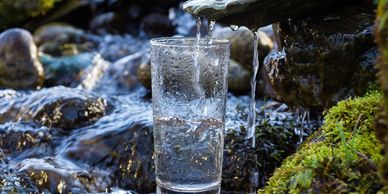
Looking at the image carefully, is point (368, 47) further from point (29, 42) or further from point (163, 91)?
point (29, 42)

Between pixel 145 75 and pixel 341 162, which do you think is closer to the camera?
pixel 341 162

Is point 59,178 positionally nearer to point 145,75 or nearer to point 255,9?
point 255,9

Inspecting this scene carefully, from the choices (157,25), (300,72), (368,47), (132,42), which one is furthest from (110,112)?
(157,25)

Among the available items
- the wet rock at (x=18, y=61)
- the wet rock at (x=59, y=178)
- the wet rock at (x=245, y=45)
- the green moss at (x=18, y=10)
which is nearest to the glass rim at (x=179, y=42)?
the wet rock at (x=59, y=178)

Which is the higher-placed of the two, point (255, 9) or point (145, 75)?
point (255, 9)

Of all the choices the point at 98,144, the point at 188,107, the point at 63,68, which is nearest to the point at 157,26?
the point at 63,68

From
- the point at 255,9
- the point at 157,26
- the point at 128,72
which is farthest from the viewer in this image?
the point at 157,26

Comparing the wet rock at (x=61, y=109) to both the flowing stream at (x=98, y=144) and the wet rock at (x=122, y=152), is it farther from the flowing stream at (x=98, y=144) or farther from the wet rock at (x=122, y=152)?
the wet rock at (x=122, y=152)
